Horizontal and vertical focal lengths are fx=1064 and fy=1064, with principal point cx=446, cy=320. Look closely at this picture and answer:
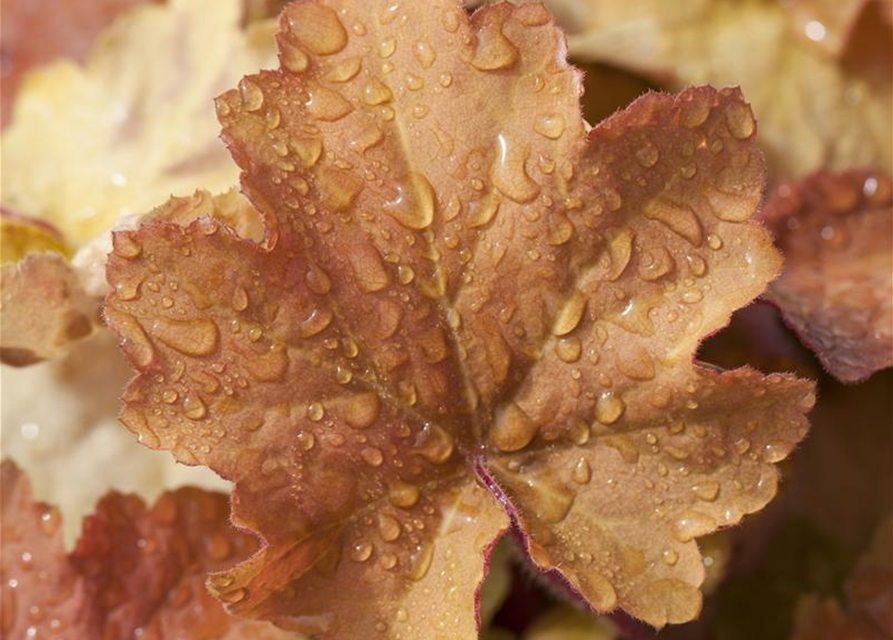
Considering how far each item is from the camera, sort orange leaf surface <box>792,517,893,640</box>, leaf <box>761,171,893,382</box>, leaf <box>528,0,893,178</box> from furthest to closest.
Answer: leaf <box>528,0,893,178</box> → orange leaf surface <box>792,517,893,640</box> → leaf <box>761,171,893,382</box>

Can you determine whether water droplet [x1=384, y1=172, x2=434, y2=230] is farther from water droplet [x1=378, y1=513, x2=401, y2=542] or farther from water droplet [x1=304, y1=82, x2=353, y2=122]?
water droplet [x1=378, y1=513, x2=401, y2=542]

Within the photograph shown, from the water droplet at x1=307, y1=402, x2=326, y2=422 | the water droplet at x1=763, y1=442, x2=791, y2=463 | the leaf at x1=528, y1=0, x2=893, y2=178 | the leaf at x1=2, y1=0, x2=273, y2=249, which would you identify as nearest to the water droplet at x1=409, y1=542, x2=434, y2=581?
the water droplet at x1=307, y1=402, x2=326, y2=422

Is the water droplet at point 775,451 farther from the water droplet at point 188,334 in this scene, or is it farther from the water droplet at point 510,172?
the water droplet at point 188,334

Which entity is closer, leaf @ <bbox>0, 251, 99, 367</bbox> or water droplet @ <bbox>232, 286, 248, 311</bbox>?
water droplet @ <bbox>232, 286, 248, 311</bbox>

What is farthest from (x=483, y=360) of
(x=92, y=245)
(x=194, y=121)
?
(x=194, y=121)

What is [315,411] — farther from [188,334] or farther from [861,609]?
[861,609]

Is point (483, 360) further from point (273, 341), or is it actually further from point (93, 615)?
point (93, 615)
